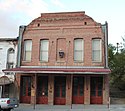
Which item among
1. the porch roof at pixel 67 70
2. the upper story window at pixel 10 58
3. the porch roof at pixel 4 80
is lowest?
the porch roof at pixel 4 80

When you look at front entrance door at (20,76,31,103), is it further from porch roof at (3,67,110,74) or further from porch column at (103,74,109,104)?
porch column at (103,74,109,104)

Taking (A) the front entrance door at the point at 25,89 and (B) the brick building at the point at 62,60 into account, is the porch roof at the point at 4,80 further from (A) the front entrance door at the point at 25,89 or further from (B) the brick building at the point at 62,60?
(A) the front entrance door at the point at 25,89

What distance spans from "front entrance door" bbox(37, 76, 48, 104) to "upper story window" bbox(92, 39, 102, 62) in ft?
19.8

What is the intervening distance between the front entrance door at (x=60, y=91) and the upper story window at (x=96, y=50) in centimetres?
424

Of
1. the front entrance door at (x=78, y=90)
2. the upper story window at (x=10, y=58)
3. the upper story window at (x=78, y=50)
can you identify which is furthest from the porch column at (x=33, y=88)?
the upper story window at (x=78, y=50)

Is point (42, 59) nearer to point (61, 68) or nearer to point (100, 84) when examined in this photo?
point (61, 68)

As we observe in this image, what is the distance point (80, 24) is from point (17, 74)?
9416 mm

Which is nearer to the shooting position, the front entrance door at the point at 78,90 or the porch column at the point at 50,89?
the front entrance door at the point at 78,90

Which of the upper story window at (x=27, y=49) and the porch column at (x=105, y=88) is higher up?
the upper story window at (x=27, y=49)

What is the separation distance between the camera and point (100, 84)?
3030 cm

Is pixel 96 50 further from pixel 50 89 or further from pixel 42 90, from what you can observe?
pixel 42 90

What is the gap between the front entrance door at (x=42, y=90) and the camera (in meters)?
31.0

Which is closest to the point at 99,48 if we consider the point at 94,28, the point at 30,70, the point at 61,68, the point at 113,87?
the point at 94,28

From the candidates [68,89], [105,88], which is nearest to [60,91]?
[68,89]
